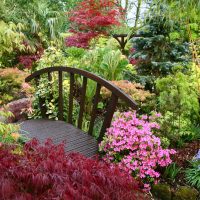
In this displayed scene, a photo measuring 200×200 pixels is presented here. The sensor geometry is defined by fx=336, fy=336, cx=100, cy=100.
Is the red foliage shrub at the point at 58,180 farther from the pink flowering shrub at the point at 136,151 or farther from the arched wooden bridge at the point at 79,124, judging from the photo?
the arched wooden bridge at the point at 79,124

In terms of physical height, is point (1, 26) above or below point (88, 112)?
above

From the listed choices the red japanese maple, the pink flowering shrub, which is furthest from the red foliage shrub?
the red japanese maple

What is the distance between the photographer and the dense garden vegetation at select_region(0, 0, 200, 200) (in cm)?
195

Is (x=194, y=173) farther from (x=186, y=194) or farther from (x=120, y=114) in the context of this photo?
(x=120, y=114)

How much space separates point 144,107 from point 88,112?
3.97 feet

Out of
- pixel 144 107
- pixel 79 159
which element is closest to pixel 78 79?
pixel 144 107

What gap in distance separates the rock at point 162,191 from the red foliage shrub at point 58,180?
1851 mm

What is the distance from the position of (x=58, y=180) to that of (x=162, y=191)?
2.22 metres

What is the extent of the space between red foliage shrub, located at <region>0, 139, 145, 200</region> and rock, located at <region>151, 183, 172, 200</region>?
185 cm

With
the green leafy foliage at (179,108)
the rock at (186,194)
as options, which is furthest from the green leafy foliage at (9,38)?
the rock at (186,194)

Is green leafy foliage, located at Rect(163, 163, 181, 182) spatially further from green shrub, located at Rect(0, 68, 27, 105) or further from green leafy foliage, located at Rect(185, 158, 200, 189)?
green shrub, located at Rect(0, 68, 27, 105)

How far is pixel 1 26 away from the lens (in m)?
10.1

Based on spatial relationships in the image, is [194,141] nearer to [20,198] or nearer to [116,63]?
[116,63]

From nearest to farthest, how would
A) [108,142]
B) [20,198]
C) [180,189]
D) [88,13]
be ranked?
[20,198]
[180,189]
[108,142]
[88,13]
